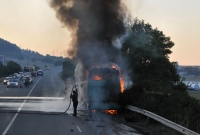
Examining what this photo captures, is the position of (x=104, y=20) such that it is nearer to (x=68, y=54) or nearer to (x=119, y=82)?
(x=68, y=54)

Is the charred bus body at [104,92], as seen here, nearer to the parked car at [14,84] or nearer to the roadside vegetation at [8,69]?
the parked car at [14,84]

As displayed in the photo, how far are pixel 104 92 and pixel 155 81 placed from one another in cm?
784

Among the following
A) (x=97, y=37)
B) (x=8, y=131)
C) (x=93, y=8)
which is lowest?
(x=8, y=131)

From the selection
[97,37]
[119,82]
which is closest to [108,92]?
[119,82]

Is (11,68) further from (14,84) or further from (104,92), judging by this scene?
(104,92)

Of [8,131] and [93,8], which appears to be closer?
[8,131]

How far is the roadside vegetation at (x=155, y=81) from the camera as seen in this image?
15445 mm

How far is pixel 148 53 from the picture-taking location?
28094 millimetres

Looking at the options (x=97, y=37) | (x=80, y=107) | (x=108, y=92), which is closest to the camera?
(x=108, y=92)

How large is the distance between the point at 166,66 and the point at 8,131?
59.2 feet

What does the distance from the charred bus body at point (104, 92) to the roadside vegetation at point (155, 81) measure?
0.58 m

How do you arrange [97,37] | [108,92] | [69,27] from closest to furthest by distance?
[108,92] → [97,37] → [69,27]

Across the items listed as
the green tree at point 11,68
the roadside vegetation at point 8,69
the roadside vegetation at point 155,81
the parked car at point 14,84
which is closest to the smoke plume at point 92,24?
the roadside vegetation at point 155,81

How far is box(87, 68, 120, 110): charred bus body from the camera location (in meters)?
19.7
